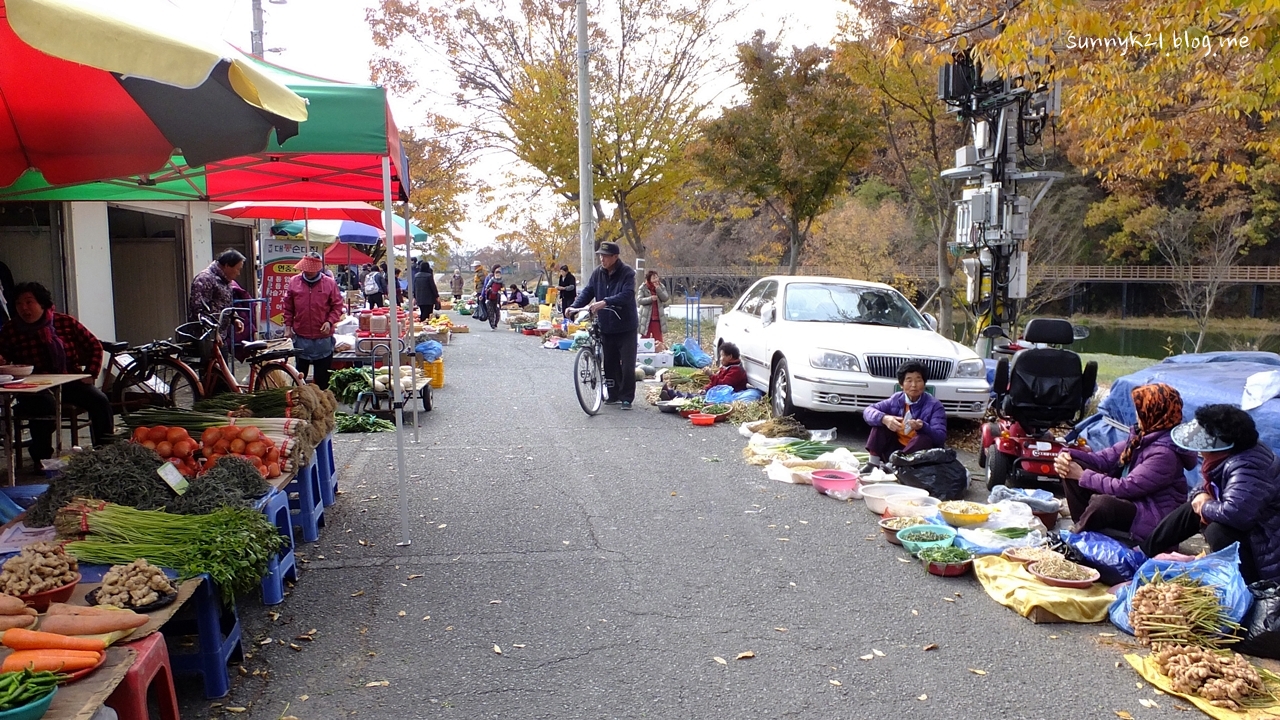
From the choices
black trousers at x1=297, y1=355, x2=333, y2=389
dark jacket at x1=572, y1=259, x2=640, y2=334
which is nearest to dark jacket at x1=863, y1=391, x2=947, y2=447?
dark jacket at x1=572, y1=259, x2=640, y2=334

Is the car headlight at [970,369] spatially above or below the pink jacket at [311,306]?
below

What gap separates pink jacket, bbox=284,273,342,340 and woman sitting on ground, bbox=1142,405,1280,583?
25.8 ft

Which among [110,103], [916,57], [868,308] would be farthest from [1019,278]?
[110,103]

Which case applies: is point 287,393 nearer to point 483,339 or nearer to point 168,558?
point 168,558

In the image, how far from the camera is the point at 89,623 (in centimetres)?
306

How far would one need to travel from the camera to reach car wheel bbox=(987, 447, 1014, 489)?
6.83 m

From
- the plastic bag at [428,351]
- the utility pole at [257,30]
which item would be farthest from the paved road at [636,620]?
the utility pole at [257,30]

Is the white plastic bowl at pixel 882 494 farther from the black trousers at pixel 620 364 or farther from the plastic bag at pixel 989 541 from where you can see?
the black trousers at pixel 620 364

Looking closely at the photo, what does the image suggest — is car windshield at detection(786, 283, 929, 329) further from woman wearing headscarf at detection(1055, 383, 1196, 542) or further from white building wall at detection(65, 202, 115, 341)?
white building wall at detection(65, 202, 115, 341)

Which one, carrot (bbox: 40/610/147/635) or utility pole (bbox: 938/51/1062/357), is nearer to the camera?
carrot (bbox: 40/610/147/635)

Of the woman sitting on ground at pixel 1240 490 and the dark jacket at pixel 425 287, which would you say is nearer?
the woman sitting on ground at pixel 1240 490

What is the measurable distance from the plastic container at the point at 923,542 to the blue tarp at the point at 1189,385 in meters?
2.13

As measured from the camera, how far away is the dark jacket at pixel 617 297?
10.4m

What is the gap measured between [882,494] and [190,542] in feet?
15.0
